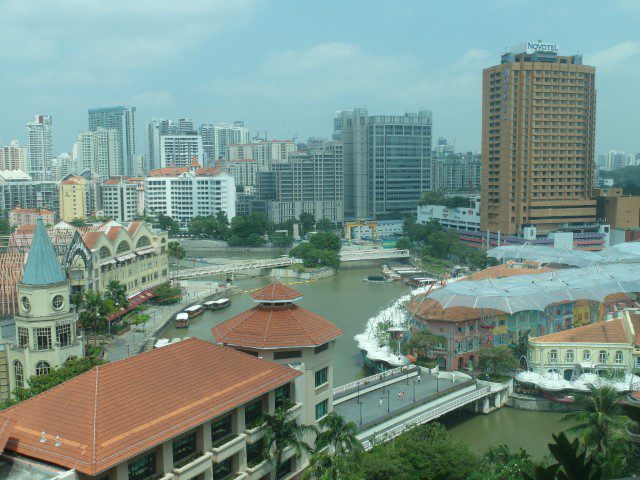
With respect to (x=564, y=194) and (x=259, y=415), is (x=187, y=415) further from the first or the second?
(x=564, y=194)

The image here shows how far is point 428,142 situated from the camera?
75.2 meters

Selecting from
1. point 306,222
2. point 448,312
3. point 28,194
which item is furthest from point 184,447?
point 28,194

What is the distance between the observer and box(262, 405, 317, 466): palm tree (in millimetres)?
11992

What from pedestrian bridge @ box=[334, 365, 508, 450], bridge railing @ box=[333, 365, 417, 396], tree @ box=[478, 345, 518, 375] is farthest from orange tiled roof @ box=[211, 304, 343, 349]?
tree @ box=[478, 345, 518, 375]

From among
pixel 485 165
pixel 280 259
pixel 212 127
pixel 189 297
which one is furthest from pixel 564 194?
pixel 212 127

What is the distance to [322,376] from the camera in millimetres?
14086

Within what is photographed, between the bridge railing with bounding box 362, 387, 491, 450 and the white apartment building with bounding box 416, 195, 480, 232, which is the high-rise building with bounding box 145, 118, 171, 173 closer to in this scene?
the white apartment building with bounding box 416, 195, 480, 232

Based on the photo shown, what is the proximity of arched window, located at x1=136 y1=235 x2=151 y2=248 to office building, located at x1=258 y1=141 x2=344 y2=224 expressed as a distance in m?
34.7

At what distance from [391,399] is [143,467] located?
10.2m

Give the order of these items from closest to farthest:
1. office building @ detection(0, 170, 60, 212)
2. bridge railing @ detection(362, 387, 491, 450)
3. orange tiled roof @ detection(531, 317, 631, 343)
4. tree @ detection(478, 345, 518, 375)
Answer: bridge railing @ detection(362, 387, 491, 450) → tree @ detection(478, 345, 518, 375) → orange tiled roof @ detection(531, 317, 631, 343) → office building @ detection(0, 170, 60, 212)

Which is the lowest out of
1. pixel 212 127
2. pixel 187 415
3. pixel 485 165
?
pixel 187 415

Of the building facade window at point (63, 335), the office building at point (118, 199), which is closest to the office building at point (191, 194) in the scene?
the office building at point (118, 199)

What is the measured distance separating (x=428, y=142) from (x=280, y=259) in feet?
107

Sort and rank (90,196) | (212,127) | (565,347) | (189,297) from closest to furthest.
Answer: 1. (565,347)
2. (189,297)
3. (90,196)
4. (212,127)
